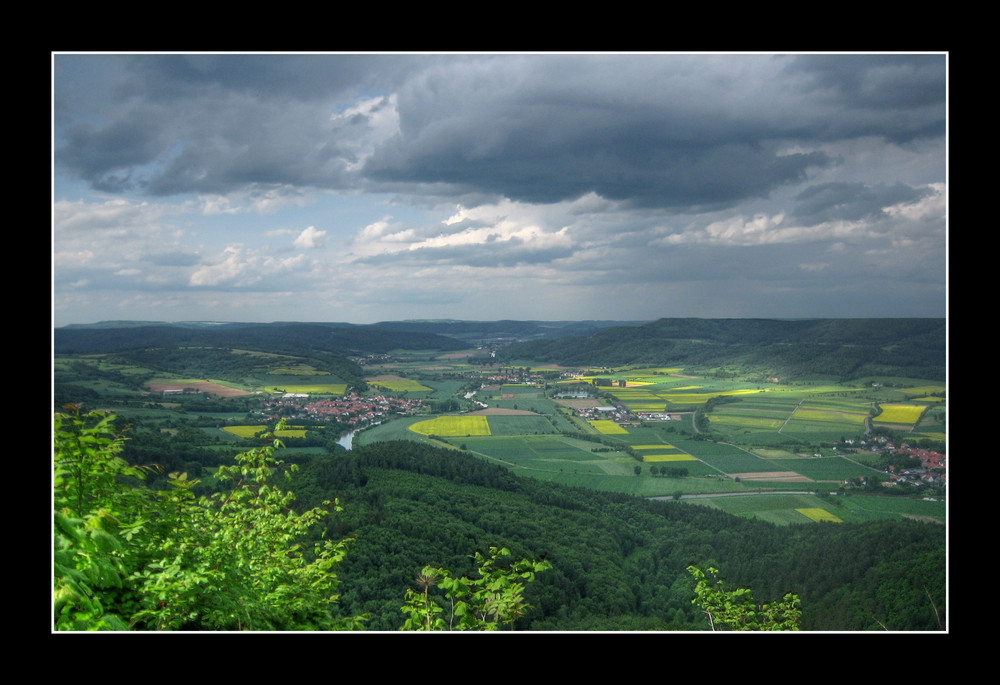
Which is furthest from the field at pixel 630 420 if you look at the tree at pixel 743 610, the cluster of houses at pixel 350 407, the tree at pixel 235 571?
the tree at pixel 235 571

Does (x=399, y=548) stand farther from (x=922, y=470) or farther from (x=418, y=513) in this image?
(x=922, y=470)

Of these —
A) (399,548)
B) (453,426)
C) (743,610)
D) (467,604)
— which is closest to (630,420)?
(453,426)

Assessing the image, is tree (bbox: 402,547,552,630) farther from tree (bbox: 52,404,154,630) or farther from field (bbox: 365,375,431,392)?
field (bbox: 365,375,431,392)

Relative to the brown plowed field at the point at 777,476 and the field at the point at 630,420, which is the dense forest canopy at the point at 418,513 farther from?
the brown plowed field at the point at 777,476

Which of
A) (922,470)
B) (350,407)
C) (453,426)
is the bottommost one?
(922,470)

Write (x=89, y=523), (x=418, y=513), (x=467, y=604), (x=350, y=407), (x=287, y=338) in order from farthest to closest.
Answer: (x=287, y=338) → (x=350, y=407) → (x=418, y=513) → (x=467, y=604) → (x=89, y=523)
